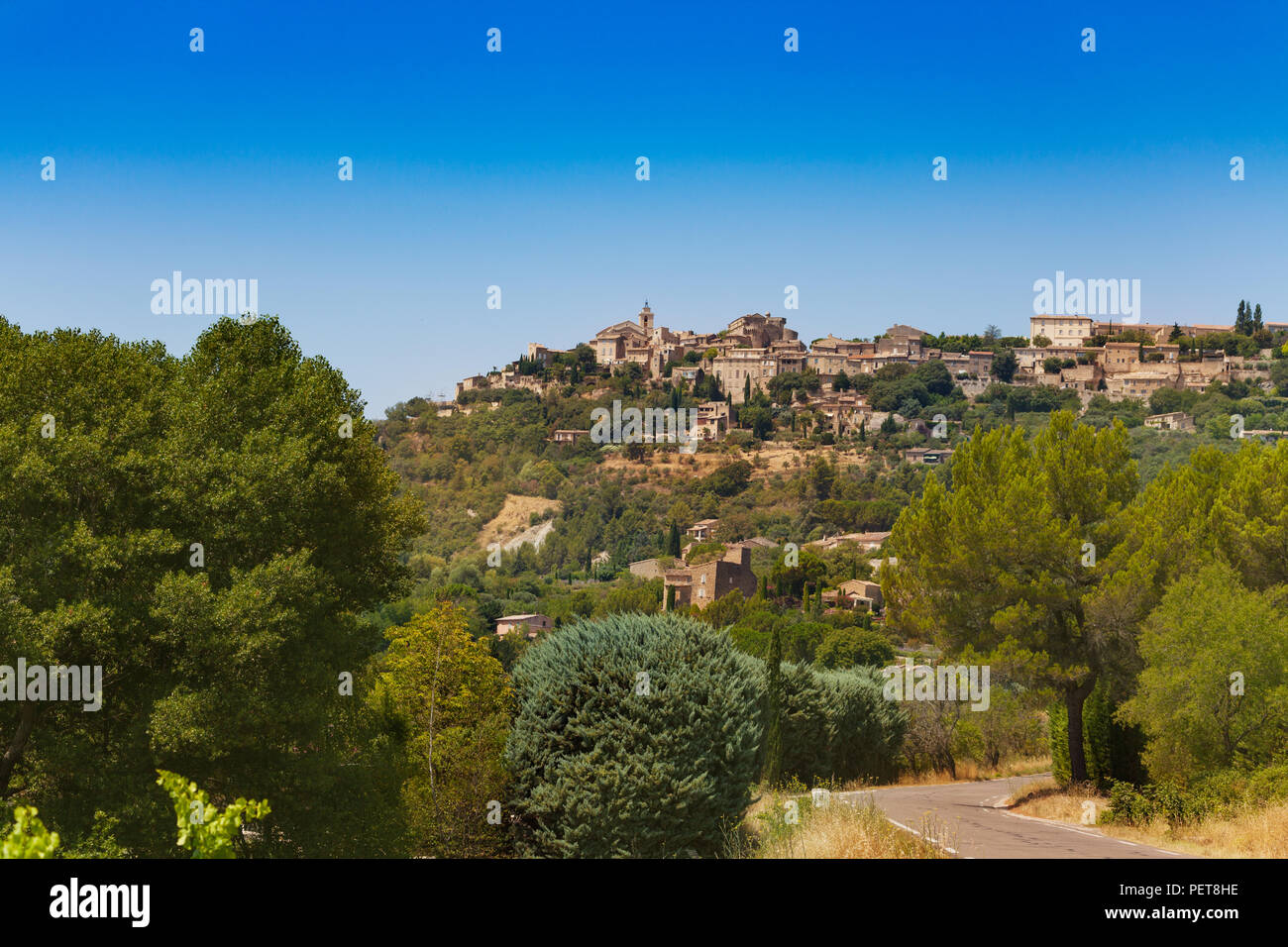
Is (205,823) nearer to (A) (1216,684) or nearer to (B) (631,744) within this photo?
(B) (631,744)

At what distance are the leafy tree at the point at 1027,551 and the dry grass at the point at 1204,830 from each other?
1622 millimetres

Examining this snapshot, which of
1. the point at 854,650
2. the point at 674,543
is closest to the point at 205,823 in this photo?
the point at 854,650

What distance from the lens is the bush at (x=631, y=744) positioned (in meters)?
10.2

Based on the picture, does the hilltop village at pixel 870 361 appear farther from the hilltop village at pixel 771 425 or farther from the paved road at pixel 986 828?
the paved road at pixel 986 828

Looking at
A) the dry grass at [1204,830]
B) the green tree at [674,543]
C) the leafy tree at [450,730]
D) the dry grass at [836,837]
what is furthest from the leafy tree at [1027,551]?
the green tree at [674,543]

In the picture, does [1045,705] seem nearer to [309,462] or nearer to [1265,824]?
[1265,824]

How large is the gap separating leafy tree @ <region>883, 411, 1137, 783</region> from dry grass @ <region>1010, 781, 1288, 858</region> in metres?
1.62

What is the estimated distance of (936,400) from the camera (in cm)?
15300

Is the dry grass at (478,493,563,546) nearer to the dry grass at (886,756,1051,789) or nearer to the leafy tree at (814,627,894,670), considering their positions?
the leafy tree at (814,627,894,670)

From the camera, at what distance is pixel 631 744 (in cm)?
1040

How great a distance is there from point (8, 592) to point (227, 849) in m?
8.96

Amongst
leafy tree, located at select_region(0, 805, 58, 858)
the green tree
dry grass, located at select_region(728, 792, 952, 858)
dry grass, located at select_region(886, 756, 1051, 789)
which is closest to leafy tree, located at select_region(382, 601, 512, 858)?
dry grass, located at select_region(728, 792, 952, 858)

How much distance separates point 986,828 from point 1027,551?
6.94 m
